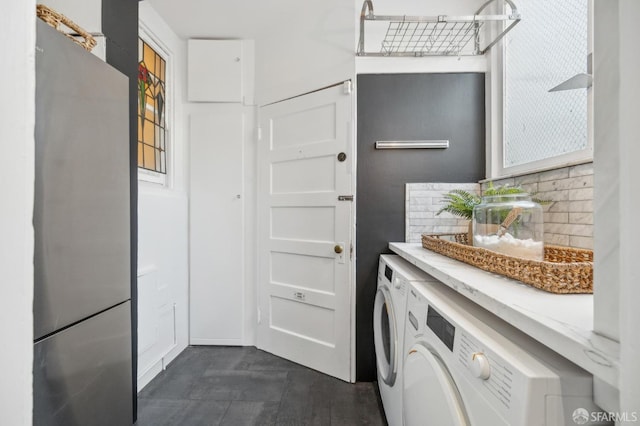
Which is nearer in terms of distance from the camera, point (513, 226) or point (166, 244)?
point (513, 226)

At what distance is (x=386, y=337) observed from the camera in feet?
5.34

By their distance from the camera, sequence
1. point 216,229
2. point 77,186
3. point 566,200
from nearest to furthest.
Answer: point 77,186
point 566,200
point 216,229

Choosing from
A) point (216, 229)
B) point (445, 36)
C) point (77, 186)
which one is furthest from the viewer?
point (216, 229)

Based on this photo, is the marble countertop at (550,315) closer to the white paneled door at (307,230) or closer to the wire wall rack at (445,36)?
the white paneled door at (307,230)

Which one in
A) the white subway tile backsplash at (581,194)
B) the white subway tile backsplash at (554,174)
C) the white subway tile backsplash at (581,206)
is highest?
the white subway tile backsplash at (554,174)

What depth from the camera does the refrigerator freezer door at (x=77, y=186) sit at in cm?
75

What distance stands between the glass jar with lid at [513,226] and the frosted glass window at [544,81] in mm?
434

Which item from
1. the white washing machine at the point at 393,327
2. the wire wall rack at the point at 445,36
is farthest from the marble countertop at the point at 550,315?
the wire wall rack at the point at 445,36

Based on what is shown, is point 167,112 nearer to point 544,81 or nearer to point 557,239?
point 544,81

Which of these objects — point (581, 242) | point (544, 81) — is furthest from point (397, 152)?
point (581, 242)

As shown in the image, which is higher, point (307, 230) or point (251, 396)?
point (307, 230)

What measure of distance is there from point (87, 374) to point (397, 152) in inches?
76.3

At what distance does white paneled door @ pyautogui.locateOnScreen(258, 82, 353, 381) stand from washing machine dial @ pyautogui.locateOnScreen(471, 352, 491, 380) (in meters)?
1.35

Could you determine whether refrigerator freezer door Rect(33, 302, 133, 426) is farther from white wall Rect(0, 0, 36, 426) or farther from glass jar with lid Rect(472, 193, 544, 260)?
glass jar with lid Rect(472, 193, 544, 260)
